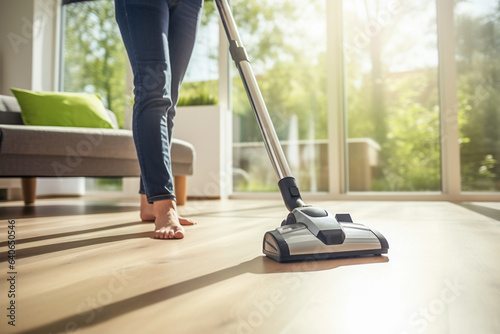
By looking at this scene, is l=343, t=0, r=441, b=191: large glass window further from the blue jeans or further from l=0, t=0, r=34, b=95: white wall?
l=0, t=0, r=34, b=95: white wall

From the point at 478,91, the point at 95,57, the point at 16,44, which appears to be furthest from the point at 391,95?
the point at 16,44

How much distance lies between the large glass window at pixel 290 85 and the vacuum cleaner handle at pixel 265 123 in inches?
88.2

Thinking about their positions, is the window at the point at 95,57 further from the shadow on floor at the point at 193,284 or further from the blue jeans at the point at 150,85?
the shadow on floor at the point at 193,284

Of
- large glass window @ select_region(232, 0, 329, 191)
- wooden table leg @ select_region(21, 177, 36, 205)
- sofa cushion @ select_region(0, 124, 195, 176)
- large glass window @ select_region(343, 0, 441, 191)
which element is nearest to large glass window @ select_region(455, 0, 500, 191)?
large glass window @ select_region(343, 0, 441, 191)

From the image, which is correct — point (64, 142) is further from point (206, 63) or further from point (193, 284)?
point (206, 63)

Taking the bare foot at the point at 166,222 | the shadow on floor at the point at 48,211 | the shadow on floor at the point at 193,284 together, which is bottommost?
the shadow on floor at the point at 48,211

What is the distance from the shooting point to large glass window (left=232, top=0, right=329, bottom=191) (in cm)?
334

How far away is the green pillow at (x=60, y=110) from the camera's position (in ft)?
8.39

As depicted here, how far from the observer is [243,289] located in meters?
0.56

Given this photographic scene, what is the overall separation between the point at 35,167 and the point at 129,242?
3.83 ft

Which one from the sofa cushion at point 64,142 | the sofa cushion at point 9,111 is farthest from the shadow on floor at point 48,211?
the sofa cushion at point 9,111

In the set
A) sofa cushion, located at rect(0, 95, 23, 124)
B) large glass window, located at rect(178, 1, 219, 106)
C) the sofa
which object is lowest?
the sofa

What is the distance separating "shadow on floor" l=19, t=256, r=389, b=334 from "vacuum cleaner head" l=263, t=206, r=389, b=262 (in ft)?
0.05

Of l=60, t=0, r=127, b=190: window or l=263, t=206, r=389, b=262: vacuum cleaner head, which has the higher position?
l=60, t=0, r=127, b=190: window
